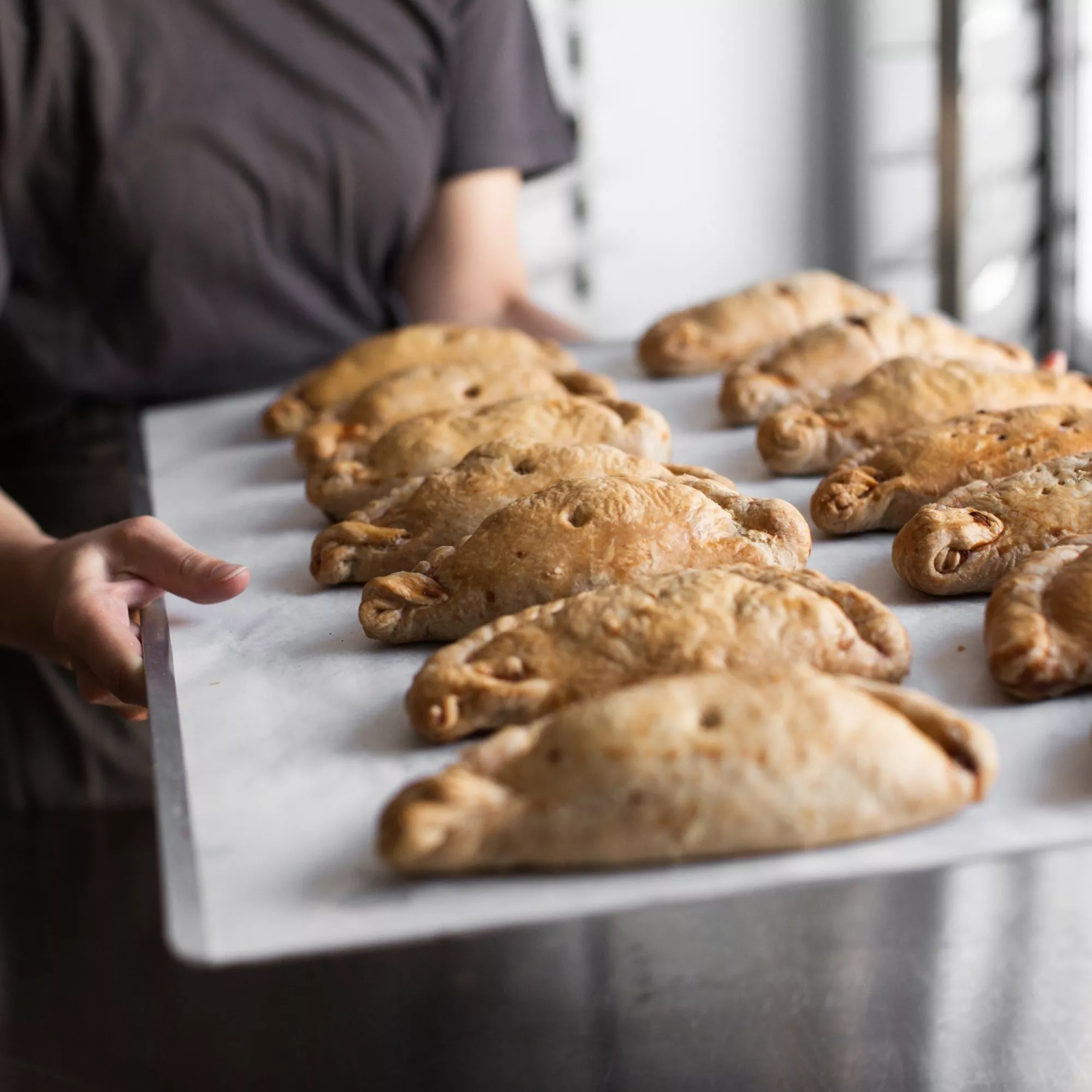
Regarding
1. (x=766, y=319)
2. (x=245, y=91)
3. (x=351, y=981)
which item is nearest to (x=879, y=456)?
(x=766, y=319)

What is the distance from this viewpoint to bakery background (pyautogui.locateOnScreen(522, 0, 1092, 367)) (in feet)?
10.4

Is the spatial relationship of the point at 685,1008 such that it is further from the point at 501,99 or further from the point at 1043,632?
the point at 501,99

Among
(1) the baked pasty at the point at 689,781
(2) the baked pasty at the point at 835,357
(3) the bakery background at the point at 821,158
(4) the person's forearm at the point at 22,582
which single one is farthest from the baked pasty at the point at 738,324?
(3) the bakery background at the point at 821,158

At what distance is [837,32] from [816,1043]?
118 inches

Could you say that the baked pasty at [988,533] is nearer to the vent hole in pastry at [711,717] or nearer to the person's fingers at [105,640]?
the vent hole in pastry at [711,717]

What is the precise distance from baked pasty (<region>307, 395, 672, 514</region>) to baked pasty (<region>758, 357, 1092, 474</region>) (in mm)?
110

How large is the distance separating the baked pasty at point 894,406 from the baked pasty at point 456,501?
0.17 meters

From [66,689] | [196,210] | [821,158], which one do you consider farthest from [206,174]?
[821,158]

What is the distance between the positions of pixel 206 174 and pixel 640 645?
3.47 ft

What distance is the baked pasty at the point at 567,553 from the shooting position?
33.4 inches

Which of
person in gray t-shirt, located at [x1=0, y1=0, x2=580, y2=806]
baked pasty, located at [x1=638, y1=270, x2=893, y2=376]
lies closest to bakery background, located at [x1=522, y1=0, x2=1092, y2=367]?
person in gray t-shirt, located at [x1=0, y1=0, x2=580, y2=806]

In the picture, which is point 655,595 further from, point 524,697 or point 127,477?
point 127,477

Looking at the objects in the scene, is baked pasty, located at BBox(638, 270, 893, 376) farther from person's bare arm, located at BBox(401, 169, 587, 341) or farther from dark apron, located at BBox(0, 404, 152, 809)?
dark apron, located at BBox(0, 404, 152, 809)

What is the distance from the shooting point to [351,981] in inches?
47.3
